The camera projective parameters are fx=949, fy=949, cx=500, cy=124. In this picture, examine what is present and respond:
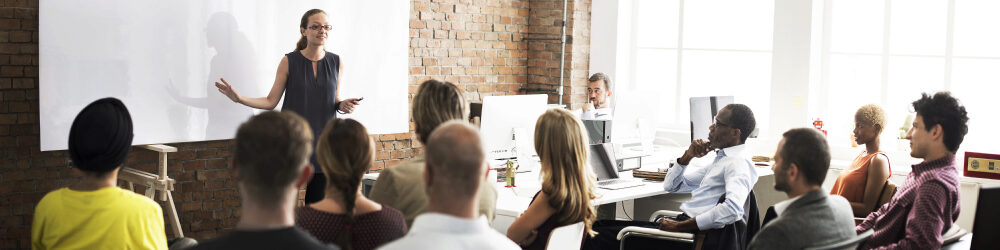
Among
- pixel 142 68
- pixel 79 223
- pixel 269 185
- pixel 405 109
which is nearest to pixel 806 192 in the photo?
pixel 269 185

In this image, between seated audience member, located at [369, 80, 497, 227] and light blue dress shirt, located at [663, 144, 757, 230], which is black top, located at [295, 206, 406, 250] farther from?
light blue dress shirt, located at [663, 144, 757, 230]

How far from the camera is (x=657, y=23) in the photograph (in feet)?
26.6

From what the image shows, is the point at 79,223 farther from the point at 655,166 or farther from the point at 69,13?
the point at 655,166

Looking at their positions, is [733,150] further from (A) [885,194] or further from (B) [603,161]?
(B) [603,161]

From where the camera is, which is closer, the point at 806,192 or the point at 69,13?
the point at 806,192

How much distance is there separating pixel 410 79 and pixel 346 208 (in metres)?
4.63

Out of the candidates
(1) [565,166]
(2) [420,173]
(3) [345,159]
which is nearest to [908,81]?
(1) [565,166]

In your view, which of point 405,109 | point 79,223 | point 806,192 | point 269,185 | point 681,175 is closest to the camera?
point 269,185

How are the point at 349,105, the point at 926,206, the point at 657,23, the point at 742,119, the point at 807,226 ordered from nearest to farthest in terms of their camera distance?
the point at 807,226, the point at 926,206, the point at 742,119, the point at 349,105, the point at 657,23

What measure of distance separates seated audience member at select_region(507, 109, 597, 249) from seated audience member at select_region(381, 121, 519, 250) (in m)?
1.34

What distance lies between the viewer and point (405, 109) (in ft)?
22.5

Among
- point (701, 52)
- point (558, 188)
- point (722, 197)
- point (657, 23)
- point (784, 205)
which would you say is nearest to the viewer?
point (784, 205)

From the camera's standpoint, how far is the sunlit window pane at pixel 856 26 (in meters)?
6.96

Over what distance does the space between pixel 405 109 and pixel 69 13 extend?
2.62 meters
